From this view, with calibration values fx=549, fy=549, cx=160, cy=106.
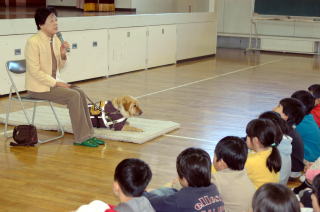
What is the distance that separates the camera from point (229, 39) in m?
16.0

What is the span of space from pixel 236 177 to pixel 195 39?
9.98 m

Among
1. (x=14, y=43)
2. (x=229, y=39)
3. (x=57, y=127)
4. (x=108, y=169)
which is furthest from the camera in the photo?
(x=229, y=39)

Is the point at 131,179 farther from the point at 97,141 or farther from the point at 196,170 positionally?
the point at 97,141

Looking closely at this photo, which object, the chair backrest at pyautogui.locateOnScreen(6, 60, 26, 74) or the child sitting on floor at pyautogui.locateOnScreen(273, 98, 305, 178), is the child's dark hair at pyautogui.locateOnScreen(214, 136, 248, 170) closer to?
the child sitting on floor at pyautogui.locateOnScreen(273, 98, 305, 178)

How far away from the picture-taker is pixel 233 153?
305 centimetres

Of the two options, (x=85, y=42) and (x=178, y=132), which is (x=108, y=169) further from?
(x=85, y=42)

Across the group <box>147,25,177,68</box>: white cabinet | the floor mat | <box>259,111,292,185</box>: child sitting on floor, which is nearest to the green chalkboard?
<box>147,25,177,68</box>: white cabinet

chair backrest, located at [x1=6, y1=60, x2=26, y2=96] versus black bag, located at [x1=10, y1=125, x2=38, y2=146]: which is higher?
chair backrest, located at [x1=6, y1=60, x2=26, y2=96]

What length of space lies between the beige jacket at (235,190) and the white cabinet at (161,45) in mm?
8045

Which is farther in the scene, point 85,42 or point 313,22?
point 313,22

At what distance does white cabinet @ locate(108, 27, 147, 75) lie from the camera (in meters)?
9.82

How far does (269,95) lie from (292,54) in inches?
264

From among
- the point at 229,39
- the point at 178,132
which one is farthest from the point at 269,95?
the point at 229,39

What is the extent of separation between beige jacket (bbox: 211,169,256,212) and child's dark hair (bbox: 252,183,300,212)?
101cm
